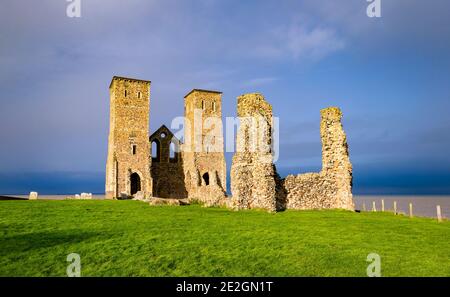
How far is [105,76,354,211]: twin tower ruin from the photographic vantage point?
74.7 ft

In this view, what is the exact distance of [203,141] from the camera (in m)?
47.5

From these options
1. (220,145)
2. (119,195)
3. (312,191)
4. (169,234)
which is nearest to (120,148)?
(119,195)

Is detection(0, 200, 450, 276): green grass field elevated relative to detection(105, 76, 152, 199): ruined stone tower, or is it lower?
lower

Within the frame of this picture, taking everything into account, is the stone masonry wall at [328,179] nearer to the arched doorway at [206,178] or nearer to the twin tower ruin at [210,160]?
the twin tower ruin at [210,160]

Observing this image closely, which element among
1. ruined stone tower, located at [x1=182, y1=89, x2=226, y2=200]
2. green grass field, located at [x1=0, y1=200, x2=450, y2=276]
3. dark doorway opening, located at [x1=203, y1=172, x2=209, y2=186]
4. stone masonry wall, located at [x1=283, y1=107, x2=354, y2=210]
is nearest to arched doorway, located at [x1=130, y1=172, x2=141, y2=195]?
ruined stone tower, located at [x1=182, y1=89, x2=226, y2=200]

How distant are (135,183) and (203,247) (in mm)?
34781

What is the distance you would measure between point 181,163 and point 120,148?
8246 mm

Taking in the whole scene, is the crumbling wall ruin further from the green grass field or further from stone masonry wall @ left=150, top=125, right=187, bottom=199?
stone masonry wall @ left=150, top=125, right=187, bottom=199

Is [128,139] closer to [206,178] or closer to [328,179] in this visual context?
[206,178]

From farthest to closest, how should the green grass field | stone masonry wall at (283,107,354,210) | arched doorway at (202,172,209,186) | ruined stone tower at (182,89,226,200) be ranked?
arched doorway at (202,172,209,186), ruined stone tower at (182,89,226,200), stone masonry wall at (283,107,354,210), the green grass field

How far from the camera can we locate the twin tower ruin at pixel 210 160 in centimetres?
2277

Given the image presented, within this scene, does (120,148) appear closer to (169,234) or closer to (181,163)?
(181,163)

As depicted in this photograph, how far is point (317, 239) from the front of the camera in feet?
41.4

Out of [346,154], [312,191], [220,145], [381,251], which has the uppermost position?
[220,145]
